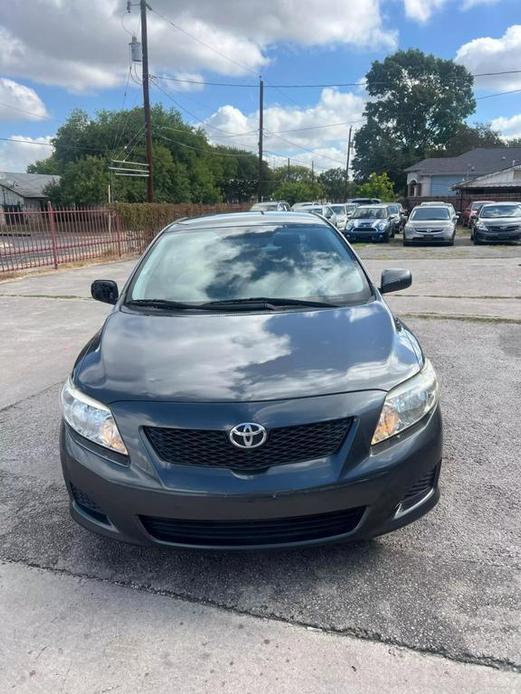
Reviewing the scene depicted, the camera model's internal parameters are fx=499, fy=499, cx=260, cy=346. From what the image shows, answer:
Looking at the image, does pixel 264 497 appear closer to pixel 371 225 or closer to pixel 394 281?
pixel 394 281

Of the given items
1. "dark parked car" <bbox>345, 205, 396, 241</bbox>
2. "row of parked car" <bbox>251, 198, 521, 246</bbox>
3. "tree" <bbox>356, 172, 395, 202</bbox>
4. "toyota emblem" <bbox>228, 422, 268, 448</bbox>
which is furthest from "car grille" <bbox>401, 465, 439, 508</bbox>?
"tree" <bbox>356, 172, 395, 202</bbox>

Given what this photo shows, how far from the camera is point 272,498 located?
1.99 m

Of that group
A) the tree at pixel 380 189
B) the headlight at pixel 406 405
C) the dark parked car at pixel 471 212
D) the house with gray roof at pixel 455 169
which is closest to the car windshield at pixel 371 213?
the dark parked car at pixel 471 212

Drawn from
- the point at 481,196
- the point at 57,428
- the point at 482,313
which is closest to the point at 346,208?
the point at 481,196

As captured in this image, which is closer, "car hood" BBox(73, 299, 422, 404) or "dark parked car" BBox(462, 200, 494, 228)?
"car hood" BBox(73, 299, 422, 404)

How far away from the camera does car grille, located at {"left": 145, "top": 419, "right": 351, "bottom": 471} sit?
80.5 inches

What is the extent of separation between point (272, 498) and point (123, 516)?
653 mm

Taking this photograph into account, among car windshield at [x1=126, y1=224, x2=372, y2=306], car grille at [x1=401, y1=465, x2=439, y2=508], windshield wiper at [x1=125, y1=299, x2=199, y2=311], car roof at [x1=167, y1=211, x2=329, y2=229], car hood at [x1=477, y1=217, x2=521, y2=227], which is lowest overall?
car grille at [x1=401, y1=465, x2=439, y2=508]

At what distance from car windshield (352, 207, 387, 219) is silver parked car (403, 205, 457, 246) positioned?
221 centimetres

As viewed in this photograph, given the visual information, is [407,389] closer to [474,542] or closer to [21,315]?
[474,542]

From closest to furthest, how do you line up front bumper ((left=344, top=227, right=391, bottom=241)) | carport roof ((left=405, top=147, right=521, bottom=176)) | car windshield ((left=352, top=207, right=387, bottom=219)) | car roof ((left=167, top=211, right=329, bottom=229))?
car roof ((left=167, top=211, right=329, bottom=229)) < front bumper ((left=344, top=227, right=391, bottom=241)) < car windshield ((left=352, top=207, right=387, bottom=219)) < carport roof ((left=405, top=147, right=521, bottom=176))

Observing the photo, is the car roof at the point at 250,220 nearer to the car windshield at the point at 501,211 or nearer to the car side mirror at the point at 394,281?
the car side mirror at the point at 394,281

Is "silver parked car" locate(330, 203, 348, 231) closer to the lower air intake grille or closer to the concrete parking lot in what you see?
the concrete parking lot

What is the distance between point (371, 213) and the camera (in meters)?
22.1
